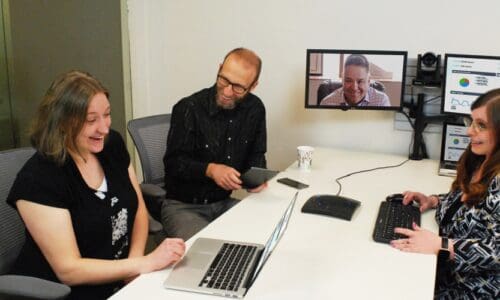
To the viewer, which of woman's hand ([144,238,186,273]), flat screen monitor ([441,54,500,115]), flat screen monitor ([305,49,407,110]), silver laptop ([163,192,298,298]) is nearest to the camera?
silver laptop ([163,192,298,298])

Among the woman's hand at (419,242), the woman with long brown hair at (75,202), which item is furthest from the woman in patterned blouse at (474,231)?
the woman with long brown hair at (75,202)

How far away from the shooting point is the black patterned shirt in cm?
149

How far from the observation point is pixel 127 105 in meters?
3.37

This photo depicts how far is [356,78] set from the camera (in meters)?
2.59

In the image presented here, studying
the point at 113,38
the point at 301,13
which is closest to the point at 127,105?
the point at 113,38

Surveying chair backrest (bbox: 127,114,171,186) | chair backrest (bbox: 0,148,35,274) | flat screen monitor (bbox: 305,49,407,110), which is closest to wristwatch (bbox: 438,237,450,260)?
flat screen monitor (bbox: 305,49,407,110)

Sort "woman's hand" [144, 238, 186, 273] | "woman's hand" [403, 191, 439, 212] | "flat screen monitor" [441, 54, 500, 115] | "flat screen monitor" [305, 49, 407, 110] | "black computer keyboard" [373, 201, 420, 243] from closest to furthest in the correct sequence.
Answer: "woman's hand" [144, 238, 186, 273]
"black computer keyboard" [373, 201, 420, 243]
"woman's hand" [403, 191, 439, 212]
"flat screen monitor" [441, 54, 500, 115]
"flat screen monitor" [305, 49, 407, 110]

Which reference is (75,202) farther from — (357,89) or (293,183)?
(357,89)

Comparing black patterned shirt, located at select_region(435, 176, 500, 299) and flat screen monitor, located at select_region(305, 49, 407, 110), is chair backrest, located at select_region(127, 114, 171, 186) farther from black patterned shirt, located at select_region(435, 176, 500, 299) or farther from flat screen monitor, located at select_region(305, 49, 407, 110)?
black patterned shirt, located at select_region(435, 176, 500, 299)

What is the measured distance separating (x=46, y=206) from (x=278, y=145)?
189 cm

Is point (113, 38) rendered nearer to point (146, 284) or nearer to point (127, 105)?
point (127, 105)

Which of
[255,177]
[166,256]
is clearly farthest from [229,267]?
[255,177]

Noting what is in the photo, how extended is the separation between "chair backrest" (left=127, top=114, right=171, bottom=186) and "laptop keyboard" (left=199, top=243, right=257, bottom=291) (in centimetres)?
102

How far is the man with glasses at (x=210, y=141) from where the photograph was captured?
7.11 ft
